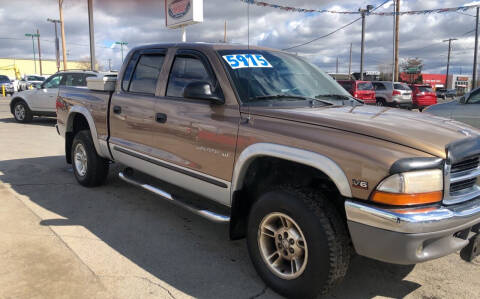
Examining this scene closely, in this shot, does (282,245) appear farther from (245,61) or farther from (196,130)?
(245,61)

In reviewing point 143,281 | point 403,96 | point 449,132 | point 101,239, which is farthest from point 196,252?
point 403,96

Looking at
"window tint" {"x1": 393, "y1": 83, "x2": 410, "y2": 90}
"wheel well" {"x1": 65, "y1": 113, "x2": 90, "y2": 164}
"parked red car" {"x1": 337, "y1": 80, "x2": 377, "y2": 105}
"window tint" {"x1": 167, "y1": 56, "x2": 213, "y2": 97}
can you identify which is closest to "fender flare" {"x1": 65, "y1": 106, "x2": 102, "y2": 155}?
"wheel well" {"x1": 65, "y1": 113, "x2": 90, "y2": 164}

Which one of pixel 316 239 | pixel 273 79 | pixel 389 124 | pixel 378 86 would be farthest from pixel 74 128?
pixel 378 86

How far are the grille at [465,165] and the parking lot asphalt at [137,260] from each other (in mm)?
1046

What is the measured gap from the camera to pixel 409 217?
92.3 inches

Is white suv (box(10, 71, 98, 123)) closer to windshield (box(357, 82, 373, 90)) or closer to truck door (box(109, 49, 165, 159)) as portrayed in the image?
truck door (box(109, 49, 165, 159))

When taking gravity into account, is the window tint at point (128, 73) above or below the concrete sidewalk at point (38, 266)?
above

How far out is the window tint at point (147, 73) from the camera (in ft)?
14.3

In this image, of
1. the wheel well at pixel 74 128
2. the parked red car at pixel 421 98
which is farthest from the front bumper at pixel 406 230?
the parked red car at pixel 421 98

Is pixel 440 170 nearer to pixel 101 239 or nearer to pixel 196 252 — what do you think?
pixel 196 252

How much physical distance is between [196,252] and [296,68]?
203 cm

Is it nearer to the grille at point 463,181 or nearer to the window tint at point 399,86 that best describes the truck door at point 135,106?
the grille at point 463,181

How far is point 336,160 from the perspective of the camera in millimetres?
2564

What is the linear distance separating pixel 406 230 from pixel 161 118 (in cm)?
254
